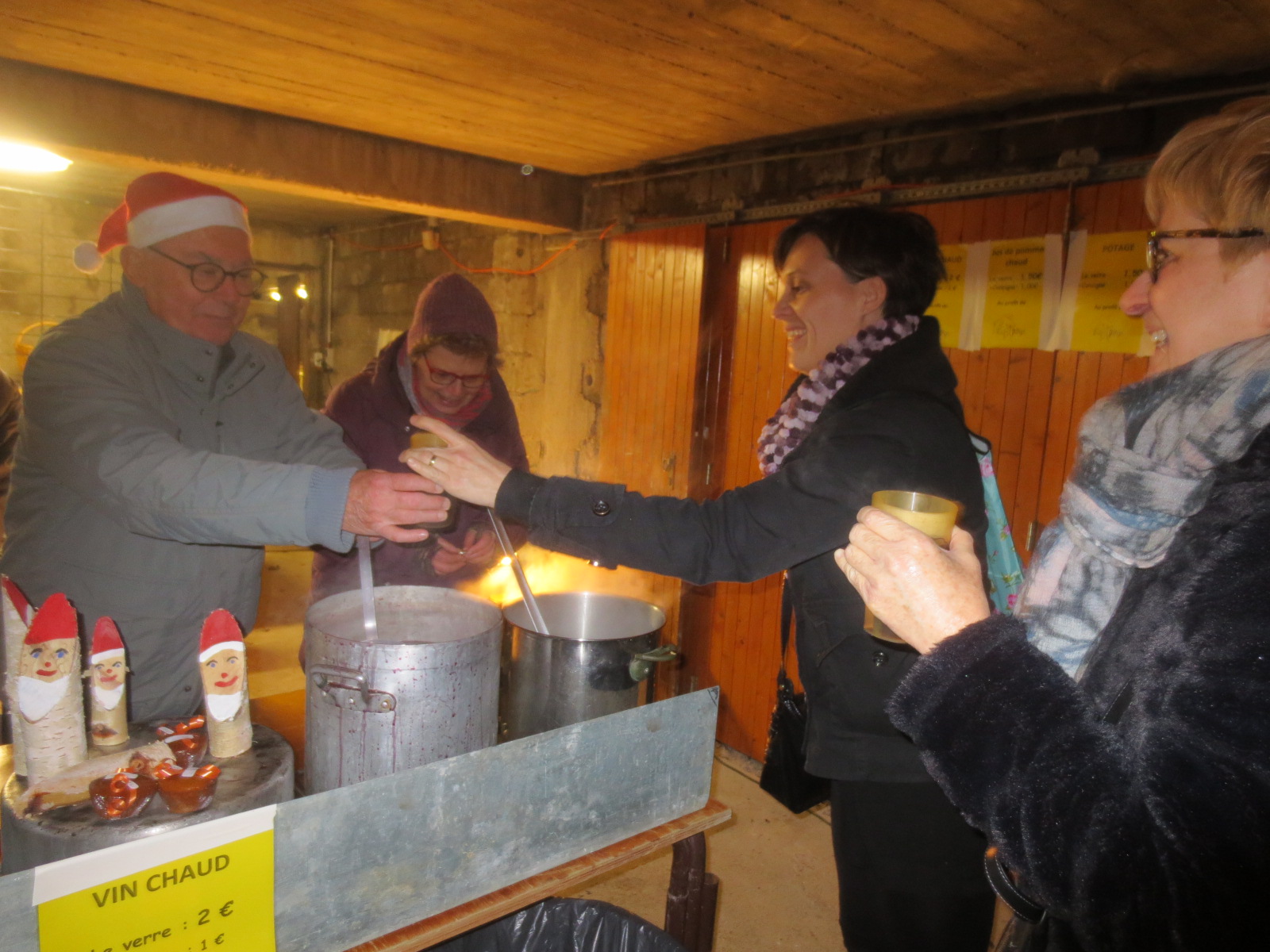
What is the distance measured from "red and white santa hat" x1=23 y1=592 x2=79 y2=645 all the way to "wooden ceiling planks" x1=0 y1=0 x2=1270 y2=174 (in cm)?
187

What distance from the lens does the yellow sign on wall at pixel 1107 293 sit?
2.60 m

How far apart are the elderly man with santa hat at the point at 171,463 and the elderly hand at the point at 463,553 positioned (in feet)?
2.11

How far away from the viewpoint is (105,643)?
117 cm

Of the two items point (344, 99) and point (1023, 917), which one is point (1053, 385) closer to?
point (1023, 917)

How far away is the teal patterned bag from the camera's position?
1.86 metres

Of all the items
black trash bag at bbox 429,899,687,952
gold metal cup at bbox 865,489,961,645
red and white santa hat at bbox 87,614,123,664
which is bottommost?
black trash bag at bbox 429,899,687,952

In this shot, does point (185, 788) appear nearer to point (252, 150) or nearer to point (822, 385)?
point (822, 385)

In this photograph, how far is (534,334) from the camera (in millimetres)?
4848

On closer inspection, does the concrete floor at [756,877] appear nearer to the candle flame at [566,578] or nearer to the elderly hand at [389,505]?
the candle flame at [566,578]

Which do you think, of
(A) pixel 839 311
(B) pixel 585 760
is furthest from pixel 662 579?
(B) pixel 585 760

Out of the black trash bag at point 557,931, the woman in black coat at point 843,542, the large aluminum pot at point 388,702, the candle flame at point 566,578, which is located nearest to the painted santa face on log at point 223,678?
the large aluminum pot at point 388,702

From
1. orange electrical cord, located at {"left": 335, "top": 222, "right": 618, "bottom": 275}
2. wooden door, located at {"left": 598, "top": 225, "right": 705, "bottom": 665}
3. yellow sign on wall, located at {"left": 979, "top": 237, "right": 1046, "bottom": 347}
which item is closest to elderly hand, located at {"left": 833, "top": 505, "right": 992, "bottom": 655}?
yellow sign on wall, located at {"left": 979, "top": 237, "right": 1046, "bottom": 347}

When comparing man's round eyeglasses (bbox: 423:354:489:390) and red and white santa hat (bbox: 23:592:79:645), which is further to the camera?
man's round eyeglasses (bbox: 423:354:489:390)

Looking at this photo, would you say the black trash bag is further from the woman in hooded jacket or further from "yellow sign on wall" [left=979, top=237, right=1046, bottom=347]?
"yellow sign on wall" [left=979, top=237, right=1046, bottom=347]
